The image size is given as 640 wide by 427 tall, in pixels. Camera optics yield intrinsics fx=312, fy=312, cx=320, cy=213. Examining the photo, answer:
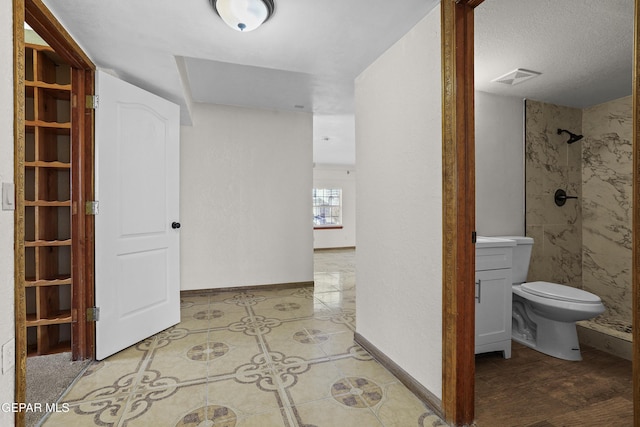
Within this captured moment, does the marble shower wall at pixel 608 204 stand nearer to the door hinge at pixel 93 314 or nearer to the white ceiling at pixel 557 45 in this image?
the white ceiling at pixel 557 45

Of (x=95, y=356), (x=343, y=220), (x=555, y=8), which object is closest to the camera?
(x=555, y=8)

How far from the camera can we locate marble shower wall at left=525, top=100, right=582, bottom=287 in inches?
122

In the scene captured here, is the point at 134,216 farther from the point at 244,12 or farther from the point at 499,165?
the point at 499,165

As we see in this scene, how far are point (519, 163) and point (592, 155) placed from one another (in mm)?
1028

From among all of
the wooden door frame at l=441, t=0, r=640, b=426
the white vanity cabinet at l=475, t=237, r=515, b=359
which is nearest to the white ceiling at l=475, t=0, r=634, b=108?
the wooden door frame at l=441, t=0, r=640, b=426

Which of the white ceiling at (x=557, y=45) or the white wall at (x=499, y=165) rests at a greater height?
the white ceiling at (x=557, y=45)

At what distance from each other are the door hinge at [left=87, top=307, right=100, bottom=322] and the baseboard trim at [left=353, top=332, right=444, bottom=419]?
190cm

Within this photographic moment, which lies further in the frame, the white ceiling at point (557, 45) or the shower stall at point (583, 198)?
the shower stall at point (583, 198)

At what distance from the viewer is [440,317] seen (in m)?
A: 1.60
